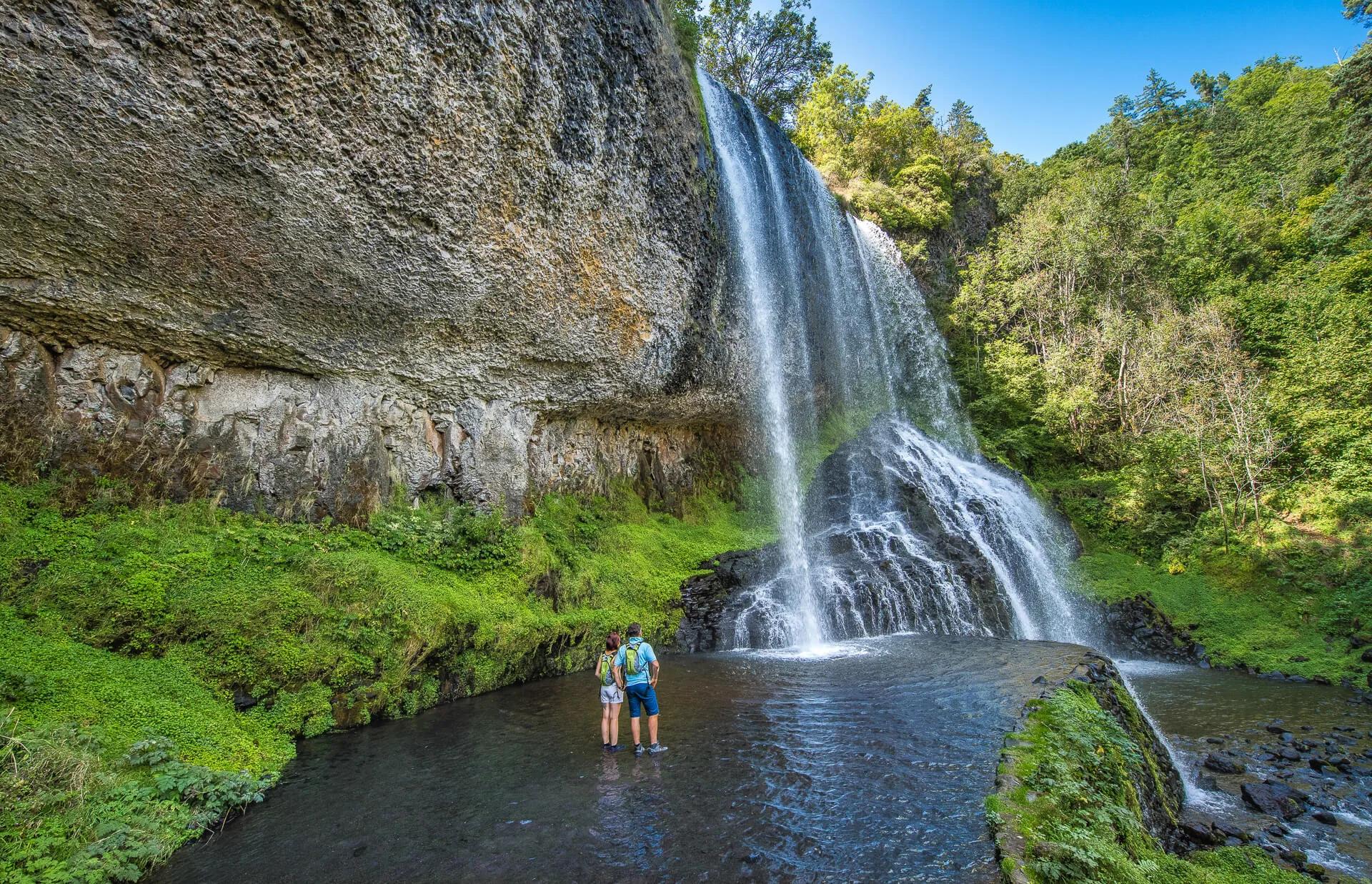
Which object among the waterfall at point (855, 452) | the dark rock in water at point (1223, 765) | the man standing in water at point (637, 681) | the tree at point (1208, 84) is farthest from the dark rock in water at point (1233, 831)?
the tree at point (1208, 84)

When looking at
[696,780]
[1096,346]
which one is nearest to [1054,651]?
[696,780]

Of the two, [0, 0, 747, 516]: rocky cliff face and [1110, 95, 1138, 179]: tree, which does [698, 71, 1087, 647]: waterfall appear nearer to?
[0, 0, 747, 516]: rocky cliff face

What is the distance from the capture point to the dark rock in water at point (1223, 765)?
7227 millimetres

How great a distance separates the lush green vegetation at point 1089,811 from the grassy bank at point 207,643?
5.95 metres

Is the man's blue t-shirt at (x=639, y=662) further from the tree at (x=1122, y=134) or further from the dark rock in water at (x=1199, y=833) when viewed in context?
the tree at (x=1122, y=134)

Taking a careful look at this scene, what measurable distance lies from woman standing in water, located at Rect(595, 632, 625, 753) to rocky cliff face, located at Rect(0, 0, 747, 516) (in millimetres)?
6257

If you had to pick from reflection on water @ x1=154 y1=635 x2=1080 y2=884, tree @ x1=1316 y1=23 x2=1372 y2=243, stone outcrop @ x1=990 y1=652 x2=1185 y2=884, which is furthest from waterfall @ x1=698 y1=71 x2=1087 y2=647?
tree @ x1=1316 y1=23 x2=1372 y2=243

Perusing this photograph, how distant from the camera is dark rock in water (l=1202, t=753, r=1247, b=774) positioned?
7227 millimetres

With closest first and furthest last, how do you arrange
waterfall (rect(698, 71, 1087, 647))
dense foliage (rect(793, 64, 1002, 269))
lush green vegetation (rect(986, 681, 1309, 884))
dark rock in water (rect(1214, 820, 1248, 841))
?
lush green vegetation (rect(986, 681, 1309, 884)) < dark rock in water (rect(1214, 820, 1248, 841)) < waterfall (rect(698, 71, 1087, 647)) < dense foliage (rect(793, 64, 1002, 269))

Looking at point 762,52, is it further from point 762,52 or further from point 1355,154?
point 1355,154

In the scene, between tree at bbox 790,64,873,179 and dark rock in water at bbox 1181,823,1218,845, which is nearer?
dark rock in water at bbox 1181,823,1218,845

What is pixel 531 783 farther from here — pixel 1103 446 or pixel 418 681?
pixel 1103 446

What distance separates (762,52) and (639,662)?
91.7 feet

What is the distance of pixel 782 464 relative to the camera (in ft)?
58.0
